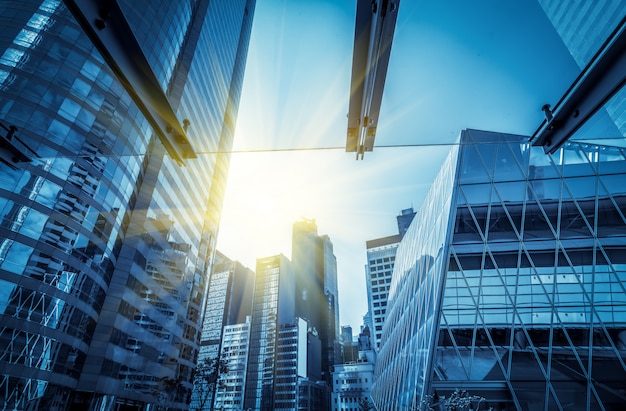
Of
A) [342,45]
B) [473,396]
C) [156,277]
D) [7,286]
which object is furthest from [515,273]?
[156,277]

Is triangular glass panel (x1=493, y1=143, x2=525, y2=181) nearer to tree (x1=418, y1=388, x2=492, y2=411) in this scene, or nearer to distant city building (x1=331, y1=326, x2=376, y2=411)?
tree (x1=418, y1=388, x2=492, y2=411)

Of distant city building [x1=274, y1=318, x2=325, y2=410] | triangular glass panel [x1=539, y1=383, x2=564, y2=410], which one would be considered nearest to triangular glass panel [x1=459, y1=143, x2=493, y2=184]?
triangular glass panel [x1=539, y1=383, x2=564, y2=410]

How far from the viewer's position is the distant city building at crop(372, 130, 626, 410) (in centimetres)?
1967

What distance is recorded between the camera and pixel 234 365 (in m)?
125

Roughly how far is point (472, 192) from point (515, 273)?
6516 mm

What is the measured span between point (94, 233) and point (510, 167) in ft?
111

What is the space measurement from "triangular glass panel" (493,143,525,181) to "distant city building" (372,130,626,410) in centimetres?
7

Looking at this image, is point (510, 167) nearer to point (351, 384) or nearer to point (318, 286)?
point (351, 384)

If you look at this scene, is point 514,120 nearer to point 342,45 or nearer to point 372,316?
point 342,45

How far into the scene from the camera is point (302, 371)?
372ft

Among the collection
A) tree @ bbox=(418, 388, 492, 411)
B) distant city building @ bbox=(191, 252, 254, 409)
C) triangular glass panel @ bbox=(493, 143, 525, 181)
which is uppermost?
distant city building @ bbox=(191, 252, 254, 409)

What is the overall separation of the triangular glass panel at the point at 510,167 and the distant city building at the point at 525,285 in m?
0.07

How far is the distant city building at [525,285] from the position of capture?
774 inches

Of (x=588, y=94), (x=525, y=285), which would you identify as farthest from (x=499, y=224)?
(x=588, y=94)
